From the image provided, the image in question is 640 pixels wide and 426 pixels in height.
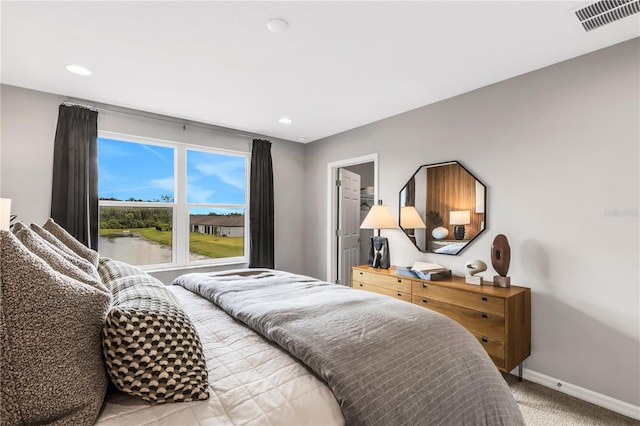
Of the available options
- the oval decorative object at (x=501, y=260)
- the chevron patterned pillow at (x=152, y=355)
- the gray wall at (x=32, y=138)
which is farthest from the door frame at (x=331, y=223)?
the chevron patterned pillow at (x=152, y=355)

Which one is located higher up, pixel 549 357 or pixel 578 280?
pixel 578 280

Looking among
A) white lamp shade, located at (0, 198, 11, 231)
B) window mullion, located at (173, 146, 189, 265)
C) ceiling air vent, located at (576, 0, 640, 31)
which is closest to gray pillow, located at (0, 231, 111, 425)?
white lamp shade, located at (0, 198, 11, 231)

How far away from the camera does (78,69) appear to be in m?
2.52

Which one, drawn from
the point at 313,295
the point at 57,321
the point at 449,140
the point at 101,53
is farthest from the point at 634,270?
the point at 101,53

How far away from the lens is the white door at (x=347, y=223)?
15.0ft

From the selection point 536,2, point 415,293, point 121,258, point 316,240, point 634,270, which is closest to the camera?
point 536,2

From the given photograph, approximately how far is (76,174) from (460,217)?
3725 millimetres

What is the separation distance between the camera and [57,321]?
74 cm

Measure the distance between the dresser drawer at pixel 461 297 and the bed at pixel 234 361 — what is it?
1.07m

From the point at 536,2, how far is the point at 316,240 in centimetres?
358

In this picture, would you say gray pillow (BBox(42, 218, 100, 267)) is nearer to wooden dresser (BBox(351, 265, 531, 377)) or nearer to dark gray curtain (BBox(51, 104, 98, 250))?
dark gray curtain (BBox(51, 104, 98, 250))

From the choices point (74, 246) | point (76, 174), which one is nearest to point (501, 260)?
point (74, 246)

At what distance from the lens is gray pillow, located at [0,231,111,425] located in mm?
672

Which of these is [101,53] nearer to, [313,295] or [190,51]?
[190,51]
